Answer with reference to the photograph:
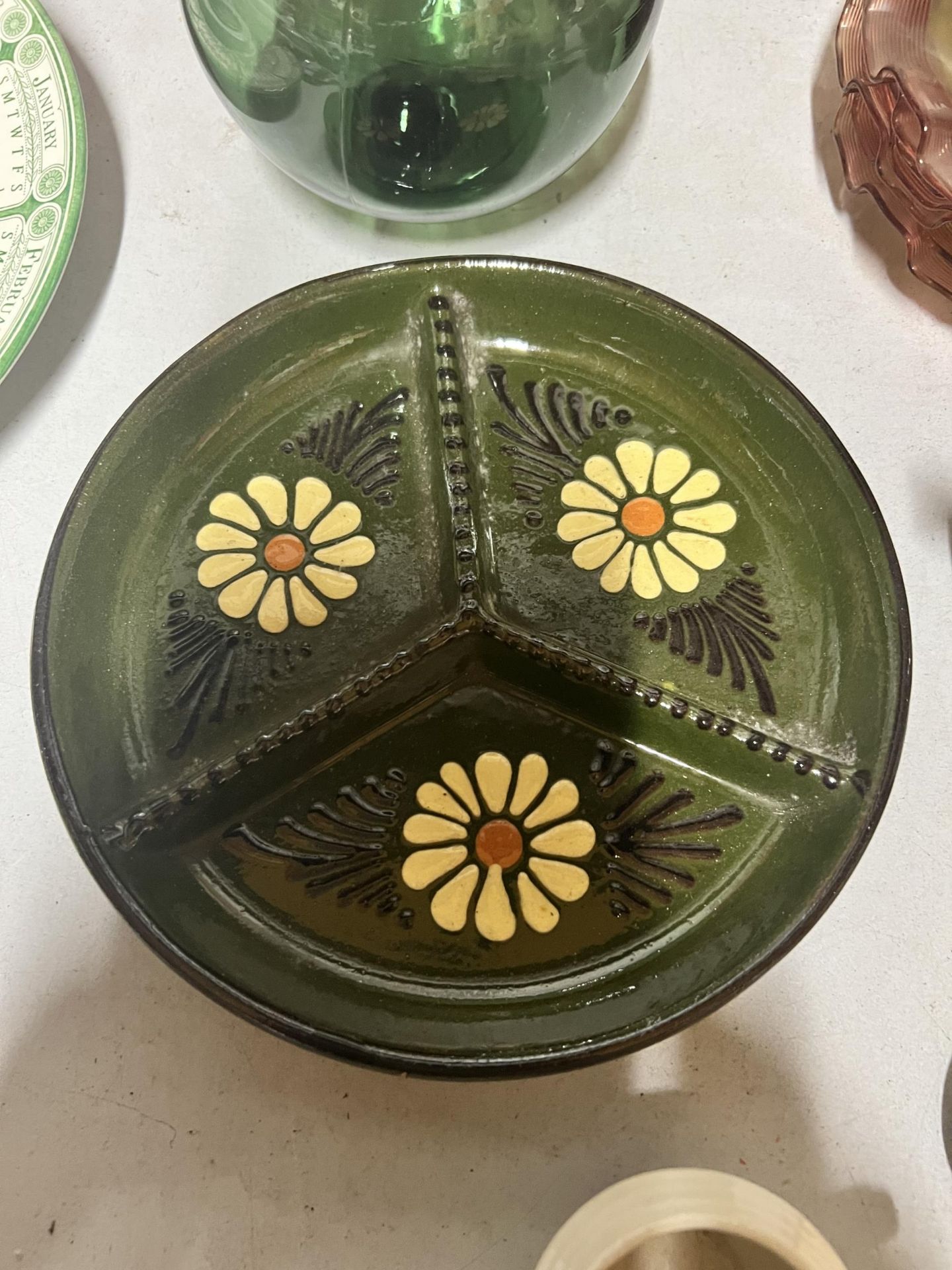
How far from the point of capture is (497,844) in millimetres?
623

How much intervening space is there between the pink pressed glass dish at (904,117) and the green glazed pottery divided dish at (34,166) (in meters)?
0.59

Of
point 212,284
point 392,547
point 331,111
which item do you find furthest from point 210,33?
point 392,547

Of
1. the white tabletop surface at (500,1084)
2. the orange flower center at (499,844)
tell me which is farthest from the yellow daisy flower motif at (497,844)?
the white tabletop surface at (500,1084)

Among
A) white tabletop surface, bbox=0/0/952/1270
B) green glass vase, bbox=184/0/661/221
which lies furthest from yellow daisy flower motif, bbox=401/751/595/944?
green glass vase, bbox=184/0/661/221

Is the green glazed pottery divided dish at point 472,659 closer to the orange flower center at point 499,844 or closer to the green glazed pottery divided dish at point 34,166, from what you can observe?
the orange flower center at point 499,844

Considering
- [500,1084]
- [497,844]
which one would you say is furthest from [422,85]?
[500,1084]

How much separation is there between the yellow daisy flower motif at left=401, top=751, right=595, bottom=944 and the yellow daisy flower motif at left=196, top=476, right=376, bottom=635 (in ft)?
0.52

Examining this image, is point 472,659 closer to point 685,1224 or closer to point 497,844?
point 497,844

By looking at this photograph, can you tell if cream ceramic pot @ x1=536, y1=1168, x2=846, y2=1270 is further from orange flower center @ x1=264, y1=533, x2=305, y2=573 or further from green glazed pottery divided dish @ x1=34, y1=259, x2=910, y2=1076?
orange flower center @ x1=264, y1=533, x2=305, y2=573

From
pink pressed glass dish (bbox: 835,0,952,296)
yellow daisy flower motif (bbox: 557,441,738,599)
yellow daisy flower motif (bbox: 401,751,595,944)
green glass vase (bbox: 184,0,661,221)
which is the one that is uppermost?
pink pressed glass dish (bbox: 835,0,952,296)

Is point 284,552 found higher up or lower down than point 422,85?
lower down

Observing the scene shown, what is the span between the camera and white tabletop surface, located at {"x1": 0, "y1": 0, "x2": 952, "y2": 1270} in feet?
1.91

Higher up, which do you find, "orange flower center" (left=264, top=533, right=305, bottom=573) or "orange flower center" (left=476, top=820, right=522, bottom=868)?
"orange flower center" (left=264, top=533, right=305, bottom=573)

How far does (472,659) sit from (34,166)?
19.3 inches
